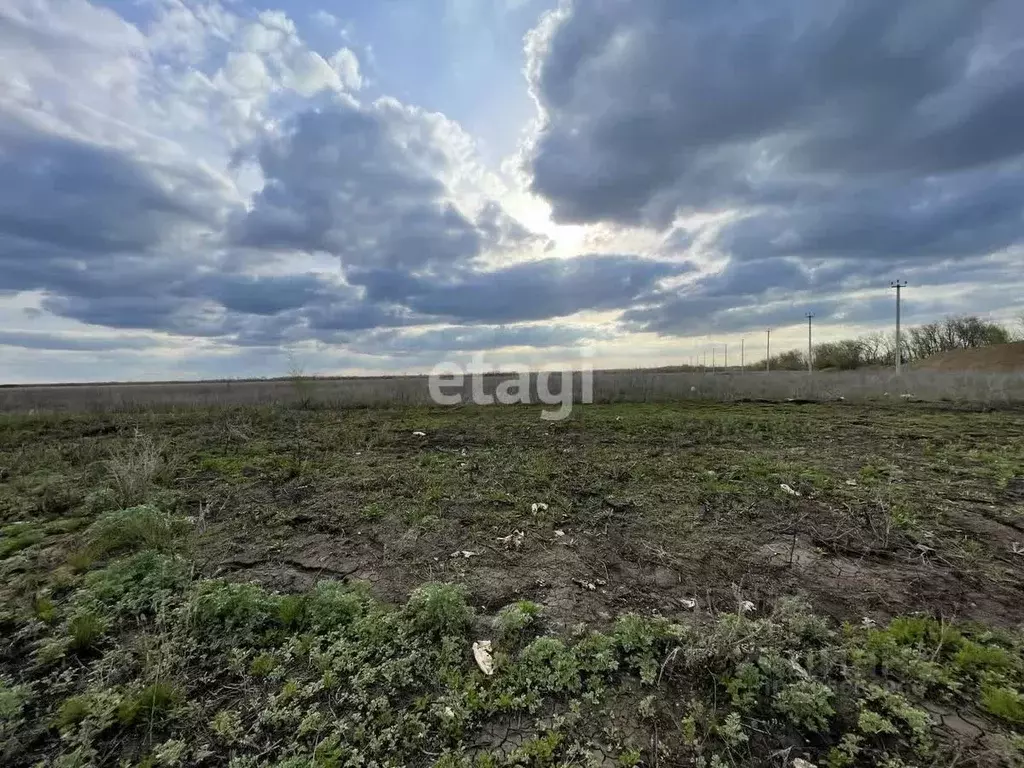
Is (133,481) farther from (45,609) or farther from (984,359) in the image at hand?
(984,359)

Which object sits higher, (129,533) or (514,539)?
(129,533)

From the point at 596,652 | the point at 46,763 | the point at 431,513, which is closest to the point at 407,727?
the point at 596,652

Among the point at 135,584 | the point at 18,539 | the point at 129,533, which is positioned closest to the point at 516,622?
the point at 135,584

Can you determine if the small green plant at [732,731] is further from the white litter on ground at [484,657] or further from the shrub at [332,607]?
the shrub at [332,607]

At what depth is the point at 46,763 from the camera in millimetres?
1706

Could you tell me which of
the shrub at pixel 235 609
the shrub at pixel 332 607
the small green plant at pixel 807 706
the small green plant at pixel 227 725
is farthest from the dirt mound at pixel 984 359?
the small green plant at pixel 227 725

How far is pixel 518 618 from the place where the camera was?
2459 mm

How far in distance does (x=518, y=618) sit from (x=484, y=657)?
29 cm

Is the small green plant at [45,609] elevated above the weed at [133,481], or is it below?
below

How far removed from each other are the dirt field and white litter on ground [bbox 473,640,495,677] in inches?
1.4

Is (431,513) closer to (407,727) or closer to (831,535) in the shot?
(407,727)

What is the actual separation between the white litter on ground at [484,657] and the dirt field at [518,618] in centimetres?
3

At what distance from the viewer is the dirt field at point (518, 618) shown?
1.80 metres

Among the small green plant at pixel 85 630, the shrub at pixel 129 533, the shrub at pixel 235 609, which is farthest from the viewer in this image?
the shrub at pixel 129 533
